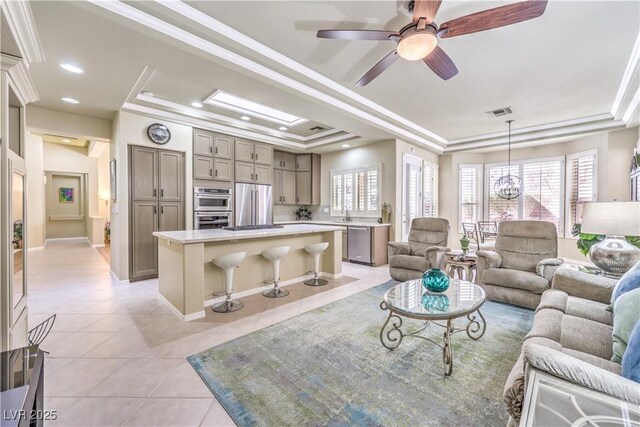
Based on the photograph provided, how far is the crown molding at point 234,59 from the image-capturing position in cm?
214

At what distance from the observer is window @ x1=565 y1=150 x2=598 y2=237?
5.25 m

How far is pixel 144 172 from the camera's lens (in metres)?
Answer: 4.47

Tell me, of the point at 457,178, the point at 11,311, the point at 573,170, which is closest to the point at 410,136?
the point at 457,178

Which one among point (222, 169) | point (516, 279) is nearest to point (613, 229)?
point (516, 279)

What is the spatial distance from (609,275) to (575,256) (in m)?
3.75

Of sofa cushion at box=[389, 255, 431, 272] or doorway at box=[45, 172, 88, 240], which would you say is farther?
doorway at box=[45, 172, 88, 240]

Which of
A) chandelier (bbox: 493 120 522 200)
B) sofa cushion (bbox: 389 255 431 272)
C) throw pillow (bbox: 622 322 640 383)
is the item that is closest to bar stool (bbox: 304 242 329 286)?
sofa cushion (bbox: 389 255 431 272)

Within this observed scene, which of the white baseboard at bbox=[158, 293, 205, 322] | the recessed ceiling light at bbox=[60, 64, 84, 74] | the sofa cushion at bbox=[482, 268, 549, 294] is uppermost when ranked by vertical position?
the recessed ceiling light at bbox=[60, 64, 84, 74]

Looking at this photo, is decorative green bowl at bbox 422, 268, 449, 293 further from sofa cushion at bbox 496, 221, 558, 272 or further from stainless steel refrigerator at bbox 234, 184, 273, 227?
stainless steel refrigerator at bbox 234, 184, 273, 227

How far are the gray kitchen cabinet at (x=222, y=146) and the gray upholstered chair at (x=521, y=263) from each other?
15.0 ft

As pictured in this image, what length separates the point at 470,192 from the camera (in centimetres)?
704

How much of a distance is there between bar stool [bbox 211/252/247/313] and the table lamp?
3538 mm

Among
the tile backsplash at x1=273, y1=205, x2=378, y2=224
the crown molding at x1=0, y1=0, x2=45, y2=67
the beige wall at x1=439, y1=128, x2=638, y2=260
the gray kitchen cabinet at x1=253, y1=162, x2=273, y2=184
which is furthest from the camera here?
the tile backsplash at x1=273, y1=205, x2=378, y2=224

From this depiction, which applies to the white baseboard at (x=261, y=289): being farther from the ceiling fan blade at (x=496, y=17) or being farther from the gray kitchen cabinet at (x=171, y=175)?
the ceiling fan blade at (x=496, y=17)
